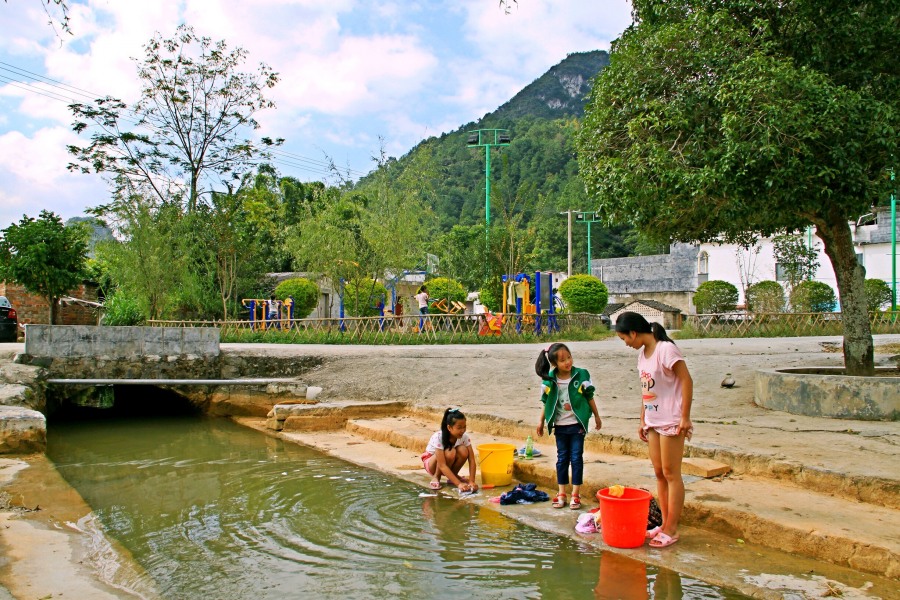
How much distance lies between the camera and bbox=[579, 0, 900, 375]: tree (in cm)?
644

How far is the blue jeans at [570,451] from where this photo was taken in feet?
16.1

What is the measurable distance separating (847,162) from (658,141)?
192 cm

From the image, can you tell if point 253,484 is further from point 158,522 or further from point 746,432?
point 746,432

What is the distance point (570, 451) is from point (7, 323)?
1952cm

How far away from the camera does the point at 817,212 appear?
7191 millimetres

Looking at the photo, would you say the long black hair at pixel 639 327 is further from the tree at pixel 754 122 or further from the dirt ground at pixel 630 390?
the tree at pixel 754 122

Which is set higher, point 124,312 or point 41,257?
point 41,257

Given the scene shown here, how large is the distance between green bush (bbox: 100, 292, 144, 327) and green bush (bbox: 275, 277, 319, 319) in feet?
17.8

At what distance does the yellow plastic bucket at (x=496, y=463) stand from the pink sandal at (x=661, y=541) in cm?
192

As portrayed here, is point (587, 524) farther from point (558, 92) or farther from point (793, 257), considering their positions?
point (558, 92)

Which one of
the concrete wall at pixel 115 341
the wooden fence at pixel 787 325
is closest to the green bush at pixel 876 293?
the wooden fence at pixel 787 325

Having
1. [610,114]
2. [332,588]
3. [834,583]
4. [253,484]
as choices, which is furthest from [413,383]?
[834,583]

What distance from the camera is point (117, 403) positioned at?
48.7 feet

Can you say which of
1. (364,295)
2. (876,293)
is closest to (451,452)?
(364,295)
